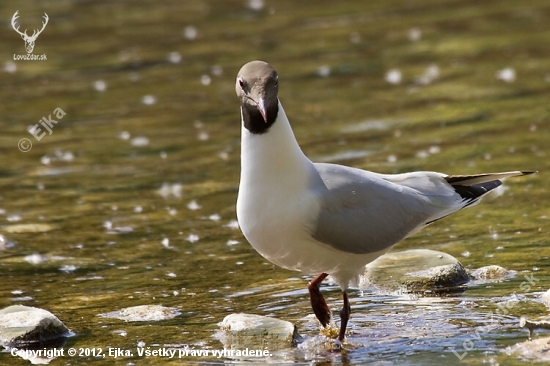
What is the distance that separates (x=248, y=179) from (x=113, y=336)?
4.39ft

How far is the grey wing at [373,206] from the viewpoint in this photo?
18.8 feet

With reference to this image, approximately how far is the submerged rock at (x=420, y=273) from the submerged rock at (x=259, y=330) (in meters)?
1.09

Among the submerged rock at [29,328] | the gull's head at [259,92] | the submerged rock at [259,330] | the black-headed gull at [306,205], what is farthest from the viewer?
the submerged rock at [29,328]

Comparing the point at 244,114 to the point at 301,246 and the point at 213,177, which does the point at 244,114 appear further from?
the point at 213,177

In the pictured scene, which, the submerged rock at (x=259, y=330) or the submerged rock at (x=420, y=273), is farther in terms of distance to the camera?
the submerged rock at (x=420, y=273)

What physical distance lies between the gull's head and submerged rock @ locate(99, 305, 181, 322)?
61.9 inches

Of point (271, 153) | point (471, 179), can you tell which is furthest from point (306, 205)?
point (471, 179)

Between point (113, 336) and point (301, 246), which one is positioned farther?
point (113, 336)

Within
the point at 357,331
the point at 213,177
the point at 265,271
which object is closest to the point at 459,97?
the point at 213,177

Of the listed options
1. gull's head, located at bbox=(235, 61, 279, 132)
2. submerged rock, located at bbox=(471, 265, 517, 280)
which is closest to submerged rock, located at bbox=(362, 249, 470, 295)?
submerged rock, located at bbox=(471, 265, 517, 280)

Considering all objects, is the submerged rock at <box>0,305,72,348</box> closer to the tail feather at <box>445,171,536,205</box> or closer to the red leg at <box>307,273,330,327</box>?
the red leg at <box>307,273,330,327</box>

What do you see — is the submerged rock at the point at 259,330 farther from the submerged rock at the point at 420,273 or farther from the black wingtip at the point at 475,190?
the black wingtip at the point at 475,190

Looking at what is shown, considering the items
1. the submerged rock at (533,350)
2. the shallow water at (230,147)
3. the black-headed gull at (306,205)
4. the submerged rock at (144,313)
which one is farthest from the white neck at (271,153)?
the submerged rock at (533,350)

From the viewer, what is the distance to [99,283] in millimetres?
7219
